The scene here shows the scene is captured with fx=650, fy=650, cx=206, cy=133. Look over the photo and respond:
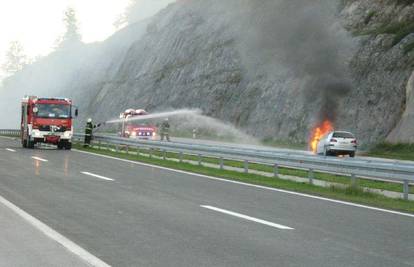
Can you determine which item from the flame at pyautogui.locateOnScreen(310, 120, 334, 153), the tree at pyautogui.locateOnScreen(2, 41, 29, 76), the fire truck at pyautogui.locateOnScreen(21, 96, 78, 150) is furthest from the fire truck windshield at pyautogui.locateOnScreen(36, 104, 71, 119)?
the tree at pyautogui.locateOnScreen(2, 41, 29, 76)

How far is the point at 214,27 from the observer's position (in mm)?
65562

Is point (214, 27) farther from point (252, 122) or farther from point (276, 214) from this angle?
point (276, 214)

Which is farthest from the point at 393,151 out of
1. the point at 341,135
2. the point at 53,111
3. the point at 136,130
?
the point at 136,130

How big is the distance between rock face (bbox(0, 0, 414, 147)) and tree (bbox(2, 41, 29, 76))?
78024 mm

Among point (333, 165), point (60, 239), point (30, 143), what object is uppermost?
point (30, 143)

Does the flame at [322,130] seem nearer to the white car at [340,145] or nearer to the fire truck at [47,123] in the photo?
the white car at [340,145]

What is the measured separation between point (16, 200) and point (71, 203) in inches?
42.2

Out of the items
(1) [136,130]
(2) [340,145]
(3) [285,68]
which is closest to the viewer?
(2) [340,145]

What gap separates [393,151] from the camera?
33.9 meters

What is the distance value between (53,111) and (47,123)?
0.95 metres

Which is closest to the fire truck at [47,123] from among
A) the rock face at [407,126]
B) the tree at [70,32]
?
the rock face at [407,126]

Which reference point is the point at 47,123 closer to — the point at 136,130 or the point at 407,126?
the point at 136,130

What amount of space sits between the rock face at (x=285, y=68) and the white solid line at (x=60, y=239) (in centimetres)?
2769

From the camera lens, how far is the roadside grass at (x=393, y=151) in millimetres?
32250
